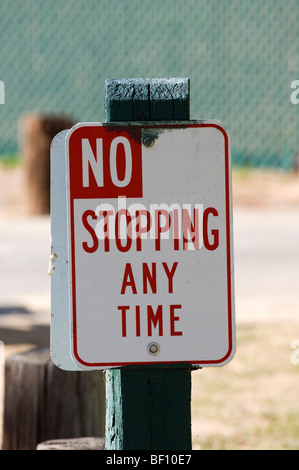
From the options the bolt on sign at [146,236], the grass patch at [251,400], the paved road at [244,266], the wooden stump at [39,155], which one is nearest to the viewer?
the bolt on sign at [146,236]

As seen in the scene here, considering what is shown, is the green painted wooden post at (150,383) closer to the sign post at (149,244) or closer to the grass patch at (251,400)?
the sign post at (149,244)

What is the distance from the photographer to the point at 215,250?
1746 mm

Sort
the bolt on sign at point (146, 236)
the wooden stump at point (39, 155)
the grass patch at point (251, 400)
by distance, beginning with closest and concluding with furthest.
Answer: the bolt on sign at point (146, 236)
the grass patch at point (251, 400)
the wooden stump at point (39, 155)

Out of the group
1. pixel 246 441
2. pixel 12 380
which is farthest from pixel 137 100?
pixel 246 441

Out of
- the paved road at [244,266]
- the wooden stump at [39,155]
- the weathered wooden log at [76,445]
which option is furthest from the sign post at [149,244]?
the wooden stump at [39,155]

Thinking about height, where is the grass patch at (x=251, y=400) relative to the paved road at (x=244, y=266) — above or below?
below

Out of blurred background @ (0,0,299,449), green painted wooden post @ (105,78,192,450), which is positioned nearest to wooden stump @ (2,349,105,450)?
green painted wooden post @ (105,78,192,450)

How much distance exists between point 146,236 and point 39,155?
29.6ft

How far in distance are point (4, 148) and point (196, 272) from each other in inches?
493

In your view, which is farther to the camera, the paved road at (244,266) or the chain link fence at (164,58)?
the chain link fence at (164,58)

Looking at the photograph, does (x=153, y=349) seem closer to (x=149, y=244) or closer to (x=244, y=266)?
(x=149, y=244)

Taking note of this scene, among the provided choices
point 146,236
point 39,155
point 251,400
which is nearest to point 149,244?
point 146,236

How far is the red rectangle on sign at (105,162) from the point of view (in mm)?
1732

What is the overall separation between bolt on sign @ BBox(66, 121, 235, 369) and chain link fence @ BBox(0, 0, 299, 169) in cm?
1219
